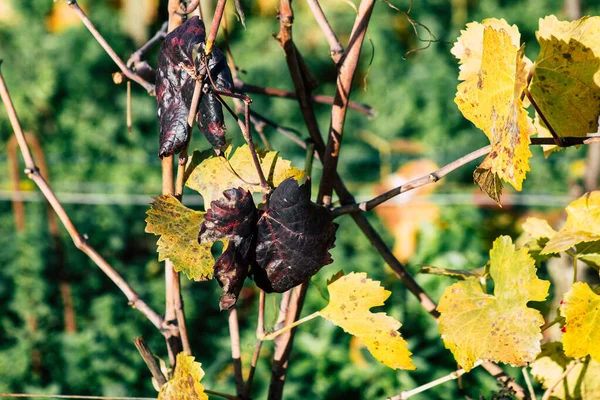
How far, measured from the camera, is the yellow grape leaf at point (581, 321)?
0.71 m

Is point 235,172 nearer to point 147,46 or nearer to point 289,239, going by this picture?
point 289,239

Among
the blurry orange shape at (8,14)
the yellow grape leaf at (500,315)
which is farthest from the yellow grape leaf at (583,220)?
the blurry orange shape at (8,14)

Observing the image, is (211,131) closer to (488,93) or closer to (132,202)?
(488,93)

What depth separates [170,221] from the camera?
0.73m

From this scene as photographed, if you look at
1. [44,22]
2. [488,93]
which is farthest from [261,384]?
[44,22]

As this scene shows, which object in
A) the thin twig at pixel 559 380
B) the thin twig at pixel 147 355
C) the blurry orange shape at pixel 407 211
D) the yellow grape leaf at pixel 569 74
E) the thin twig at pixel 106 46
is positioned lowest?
the thin twig at pixel 559 380

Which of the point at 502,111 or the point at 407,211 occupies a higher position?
the point at 407,211

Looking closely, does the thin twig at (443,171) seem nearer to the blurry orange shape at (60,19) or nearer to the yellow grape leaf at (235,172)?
the yellow grape leaf at (235,172)

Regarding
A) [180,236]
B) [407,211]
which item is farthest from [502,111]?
[407,211]

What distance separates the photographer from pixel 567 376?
0.90 meters

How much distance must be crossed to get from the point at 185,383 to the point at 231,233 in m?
0.19

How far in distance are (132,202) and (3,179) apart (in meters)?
1.07

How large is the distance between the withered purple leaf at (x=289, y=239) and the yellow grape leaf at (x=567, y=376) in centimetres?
38

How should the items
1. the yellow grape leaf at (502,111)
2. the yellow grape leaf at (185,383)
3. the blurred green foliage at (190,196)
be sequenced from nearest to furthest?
the yellow grape leaf at (502,111), the yellow grape leaf at (185,383), the blurred green foliage at (190,196)
